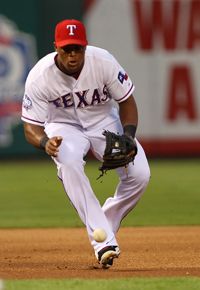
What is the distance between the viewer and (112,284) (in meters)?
5.52

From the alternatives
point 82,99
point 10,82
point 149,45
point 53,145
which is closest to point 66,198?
point 10,82

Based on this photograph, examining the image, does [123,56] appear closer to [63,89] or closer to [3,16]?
[3,16]

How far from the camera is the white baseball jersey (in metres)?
6.43

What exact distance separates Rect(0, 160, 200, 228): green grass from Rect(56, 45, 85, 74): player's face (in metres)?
3.42

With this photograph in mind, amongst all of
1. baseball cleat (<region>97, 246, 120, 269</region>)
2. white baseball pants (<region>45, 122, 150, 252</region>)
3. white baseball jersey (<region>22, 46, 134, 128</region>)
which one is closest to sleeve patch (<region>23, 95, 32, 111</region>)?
white baseball jersey (<region>22, 46, 134, 128</region>)

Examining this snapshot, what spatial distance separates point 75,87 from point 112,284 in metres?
1.49

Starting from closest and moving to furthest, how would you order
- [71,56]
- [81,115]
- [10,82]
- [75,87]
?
1. [71,56]
2. [75,87]
3. [81,115]
4. [10,82]

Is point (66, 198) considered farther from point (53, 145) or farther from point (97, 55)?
point (53, 145)

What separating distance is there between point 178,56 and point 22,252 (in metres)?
9.05

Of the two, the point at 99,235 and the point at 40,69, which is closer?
the point at 99,235

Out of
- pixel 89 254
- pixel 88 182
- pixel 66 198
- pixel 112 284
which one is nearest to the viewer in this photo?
pixel 112 284

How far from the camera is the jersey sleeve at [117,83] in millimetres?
6445

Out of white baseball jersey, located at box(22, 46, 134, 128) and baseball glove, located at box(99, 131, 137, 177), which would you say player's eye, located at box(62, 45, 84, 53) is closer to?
white baseball jersey, located at box(22, 46, 134, 128)

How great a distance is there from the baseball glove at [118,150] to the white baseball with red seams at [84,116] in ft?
0.48
